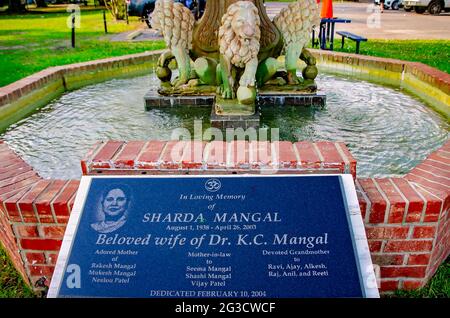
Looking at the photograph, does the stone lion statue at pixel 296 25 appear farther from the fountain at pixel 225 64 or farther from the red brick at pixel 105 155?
the red brick at pixel 105 155

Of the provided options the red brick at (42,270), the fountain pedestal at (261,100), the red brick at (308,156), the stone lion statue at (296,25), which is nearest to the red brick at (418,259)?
the red brick at (308,156)

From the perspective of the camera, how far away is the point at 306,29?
15.8 feet

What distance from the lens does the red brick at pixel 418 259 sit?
2.11 meters

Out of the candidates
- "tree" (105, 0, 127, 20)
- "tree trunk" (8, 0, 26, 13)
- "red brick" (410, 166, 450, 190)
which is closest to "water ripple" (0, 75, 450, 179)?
"red brick" (410, 166, 450, 190)

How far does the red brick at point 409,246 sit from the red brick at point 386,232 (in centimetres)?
4

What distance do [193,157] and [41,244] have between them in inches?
38.8

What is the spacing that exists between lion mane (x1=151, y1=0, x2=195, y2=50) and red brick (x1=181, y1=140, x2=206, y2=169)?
303cm

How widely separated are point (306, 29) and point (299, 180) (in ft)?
11.4

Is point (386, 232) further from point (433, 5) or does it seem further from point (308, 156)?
point (433, 5)

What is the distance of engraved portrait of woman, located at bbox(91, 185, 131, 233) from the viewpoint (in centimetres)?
175

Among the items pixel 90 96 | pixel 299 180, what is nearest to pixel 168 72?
pixel 90 96

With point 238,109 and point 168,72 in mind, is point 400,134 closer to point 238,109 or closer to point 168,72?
point 238,109

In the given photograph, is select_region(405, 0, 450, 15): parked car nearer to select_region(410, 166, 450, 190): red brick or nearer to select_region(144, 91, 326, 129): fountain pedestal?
select_region(144, 91, 326, 129): fountain pedestal

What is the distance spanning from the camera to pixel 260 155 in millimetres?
2010
